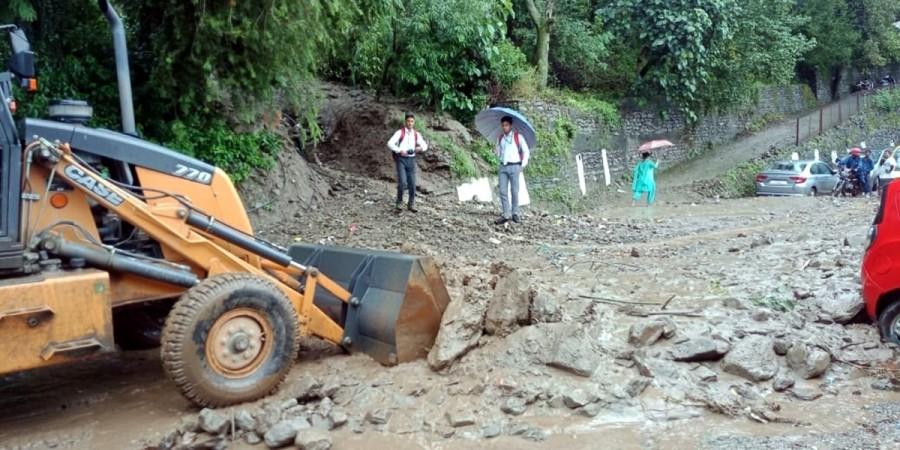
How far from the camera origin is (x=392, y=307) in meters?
6.56

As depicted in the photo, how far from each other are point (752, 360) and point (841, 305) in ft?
5.88

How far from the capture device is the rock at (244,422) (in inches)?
218

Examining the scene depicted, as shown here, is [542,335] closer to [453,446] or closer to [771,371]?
[453,446]

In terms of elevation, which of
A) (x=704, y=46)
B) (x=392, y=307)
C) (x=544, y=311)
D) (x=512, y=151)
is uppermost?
(x=704, y=46)

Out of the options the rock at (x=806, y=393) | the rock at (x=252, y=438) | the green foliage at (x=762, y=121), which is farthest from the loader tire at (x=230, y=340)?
the green foliage at (x=762, y=121)

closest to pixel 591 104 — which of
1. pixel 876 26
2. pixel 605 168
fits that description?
pixel 605 168

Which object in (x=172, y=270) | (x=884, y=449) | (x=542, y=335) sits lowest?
(x=884, y=449)

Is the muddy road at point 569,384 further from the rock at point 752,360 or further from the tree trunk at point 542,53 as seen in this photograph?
the tree trunk at point 542,53

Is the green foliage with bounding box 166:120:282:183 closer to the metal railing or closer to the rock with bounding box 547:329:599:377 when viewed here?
the rock with bounding box 547:329:599:377

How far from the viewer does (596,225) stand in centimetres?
1553

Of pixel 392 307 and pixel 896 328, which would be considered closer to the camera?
pixel 392 307

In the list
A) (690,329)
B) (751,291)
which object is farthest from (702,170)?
(690,329)

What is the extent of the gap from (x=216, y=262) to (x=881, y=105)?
44.6 m

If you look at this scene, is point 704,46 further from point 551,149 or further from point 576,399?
point 576,399
